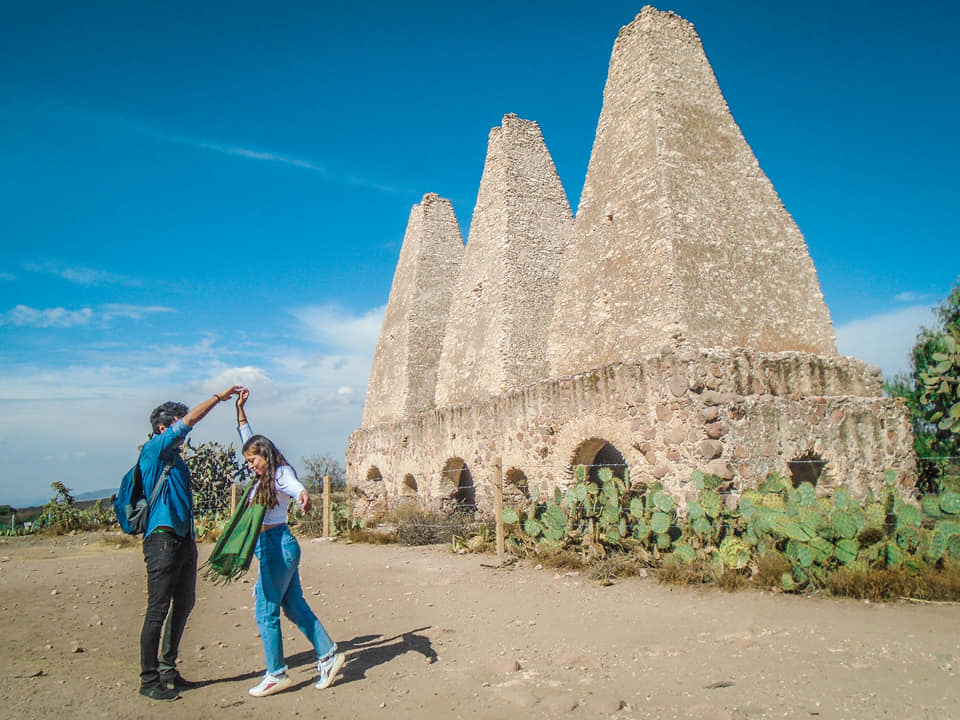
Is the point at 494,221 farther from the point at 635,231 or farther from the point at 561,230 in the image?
the point at 635,231

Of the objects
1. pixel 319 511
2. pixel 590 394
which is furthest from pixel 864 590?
pixel 319 511

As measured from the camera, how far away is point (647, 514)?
309 inches

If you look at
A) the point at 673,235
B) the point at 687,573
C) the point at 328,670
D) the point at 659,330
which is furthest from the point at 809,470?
the point at 328,670

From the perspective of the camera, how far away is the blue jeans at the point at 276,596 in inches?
163

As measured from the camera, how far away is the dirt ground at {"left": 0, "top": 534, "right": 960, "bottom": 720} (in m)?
3.89

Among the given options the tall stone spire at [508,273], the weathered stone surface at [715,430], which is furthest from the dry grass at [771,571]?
the tall stone spire at [508,273]

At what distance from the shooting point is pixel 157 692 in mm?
4109

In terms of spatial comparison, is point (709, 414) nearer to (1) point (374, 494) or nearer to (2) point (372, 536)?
(2) point (372, 536)

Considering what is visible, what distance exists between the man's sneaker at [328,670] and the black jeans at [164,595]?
0.94m

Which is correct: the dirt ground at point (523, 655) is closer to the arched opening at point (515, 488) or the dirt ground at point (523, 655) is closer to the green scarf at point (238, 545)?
the green scarf at point (238, 545)

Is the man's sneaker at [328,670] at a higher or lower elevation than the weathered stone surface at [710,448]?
lower

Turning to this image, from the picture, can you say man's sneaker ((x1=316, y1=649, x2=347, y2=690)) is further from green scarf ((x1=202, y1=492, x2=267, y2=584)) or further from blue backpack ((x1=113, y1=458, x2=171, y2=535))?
blue backpack ((x1=113, y1=458, x2=171, y2=535))

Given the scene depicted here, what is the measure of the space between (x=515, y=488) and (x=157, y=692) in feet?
29.0

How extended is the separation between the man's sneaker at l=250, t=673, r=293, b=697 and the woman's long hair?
1081 millimetres
